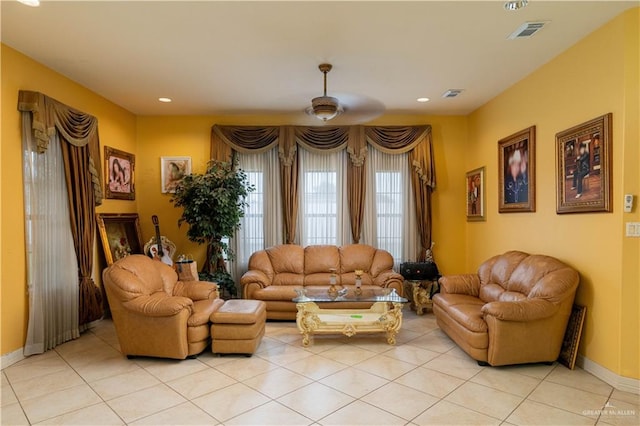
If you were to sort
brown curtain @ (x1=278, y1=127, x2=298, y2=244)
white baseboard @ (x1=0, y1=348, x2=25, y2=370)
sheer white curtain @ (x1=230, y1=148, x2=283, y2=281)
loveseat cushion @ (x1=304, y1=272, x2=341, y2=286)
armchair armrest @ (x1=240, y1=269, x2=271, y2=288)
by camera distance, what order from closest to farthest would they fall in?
white baseboard @ (x1=0, y1=348, x2=25, y2=370) → armchair armrest @ (x1=240, y1=269, x2=271, y2=288) → loveseat cushion @ (x1=304, y1=272, x2=341, y2=286) → brown curtain @ (x1=278, y1=127, x2=298, y2=244) → sheer white curtain @ (x1=230, y1=148, x2=283, y2=281)

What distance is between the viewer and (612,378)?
9.64 ft

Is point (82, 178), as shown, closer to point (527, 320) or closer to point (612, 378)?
point (527, 320)

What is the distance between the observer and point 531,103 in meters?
4.12

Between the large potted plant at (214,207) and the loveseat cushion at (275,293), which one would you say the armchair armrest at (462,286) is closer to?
the loveseat cushion at (275,293)

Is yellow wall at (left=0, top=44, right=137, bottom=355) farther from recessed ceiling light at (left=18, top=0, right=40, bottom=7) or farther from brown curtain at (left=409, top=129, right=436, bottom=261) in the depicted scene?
brown curtain at (left=409, top=129, right=436, bottom=261)

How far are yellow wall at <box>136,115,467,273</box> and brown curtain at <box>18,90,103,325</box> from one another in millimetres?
1224

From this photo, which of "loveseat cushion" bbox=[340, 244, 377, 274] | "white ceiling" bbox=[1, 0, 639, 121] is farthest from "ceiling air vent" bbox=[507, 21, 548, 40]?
"loveseat cushion" bbox=[340, 244, 377, 274]

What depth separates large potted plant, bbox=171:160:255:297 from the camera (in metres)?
4.96

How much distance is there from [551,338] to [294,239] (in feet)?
11.9

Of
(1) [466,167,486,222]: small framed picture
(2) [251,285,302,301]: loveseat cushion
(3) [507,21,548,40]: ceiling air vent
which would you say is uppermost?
(3) [507,21,548,40]: ceiling air vent

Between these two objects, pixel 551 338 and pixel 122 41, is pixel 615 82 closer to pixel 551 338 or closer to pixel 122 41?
pixel 551 338

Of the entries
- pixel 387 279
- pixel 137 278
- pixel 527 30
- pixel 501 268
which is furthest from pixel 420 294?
pixel 137 278

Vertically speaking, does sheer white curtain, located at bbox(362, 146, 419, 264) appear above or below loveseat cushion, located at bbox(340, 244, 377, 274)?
above

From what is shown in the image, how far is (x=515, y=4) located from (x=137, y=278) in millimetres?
4055
